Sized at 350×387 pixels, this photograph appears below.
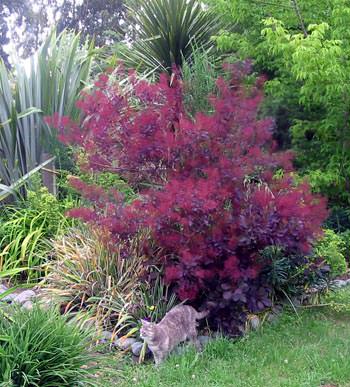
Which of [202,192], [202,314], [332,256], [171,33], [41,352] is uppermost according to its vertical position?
[202,192]

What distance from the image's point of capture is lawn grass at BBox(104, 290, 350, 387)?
13.5 feet

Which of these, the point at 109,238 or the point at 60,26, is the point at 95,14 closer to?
the point at 60,26

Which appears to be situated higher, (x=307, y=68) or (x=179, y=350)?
(x=307, y=68)

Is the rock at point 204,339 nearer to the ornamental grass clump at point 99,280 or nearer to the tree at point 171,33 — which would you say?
the ornamental grass clump at point 99,280

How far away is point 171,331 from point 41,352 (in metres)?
1.29

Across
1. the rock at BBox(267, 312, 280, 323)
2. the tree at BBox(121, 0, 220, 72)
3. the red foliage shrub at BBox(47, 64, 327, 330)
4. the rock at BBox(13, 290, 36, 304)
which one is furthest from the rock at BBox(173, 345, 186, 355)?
the tree at BBox(121, 0, 220, 72)

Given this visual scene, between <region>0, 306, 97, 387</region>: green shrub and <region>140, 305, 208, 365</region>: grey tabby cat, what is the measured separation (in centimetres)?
61

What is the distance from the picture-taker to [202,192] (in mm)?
4715

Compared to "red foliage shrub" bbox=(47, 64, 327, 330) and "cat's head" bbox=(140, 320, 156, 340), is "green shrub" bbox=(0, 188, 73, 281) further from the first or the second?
"cat's head" bbox=(140, 320, 156, 340)

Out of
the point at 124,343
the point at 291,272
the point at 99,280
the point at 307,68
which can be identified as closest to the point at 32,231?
the point at 99,280

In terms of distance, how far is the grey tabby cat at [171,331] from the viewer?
4.48 m

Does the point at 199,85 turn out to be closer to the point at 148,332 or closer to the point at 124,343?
the point at 124,343

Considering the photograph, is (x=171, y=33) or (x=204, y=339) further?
(x=171, y=33)

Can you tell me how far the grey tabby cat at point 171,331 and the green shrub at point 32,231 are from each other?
78.4 inches
